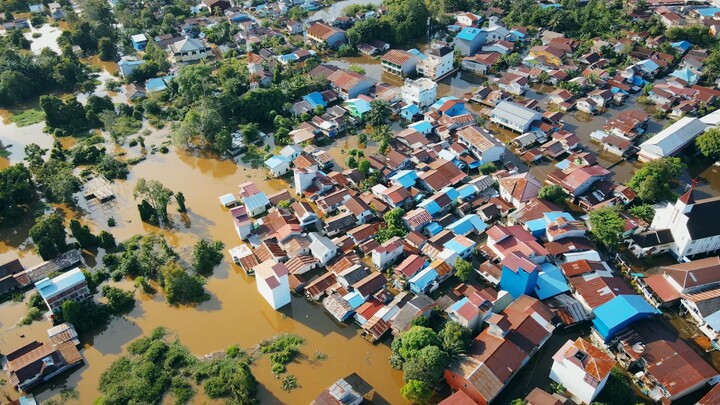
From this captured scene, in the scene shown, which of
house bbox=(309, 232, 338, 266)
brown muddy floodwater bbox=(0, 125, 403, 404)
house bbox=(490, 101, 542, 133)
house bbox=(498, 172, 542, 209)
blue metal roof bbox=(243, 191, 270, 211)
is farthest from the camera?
house bbox=(490, 101, 542, 133)

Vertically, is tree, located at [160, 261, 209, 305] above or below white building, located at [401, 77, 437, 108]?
below

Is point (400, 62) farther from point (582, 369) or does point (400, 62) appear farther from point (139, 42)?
point (582, 369)

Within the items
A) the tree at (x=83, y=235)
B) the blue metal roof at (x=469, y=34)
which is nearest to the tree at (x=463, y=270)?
the tree at (x=83, y=235)

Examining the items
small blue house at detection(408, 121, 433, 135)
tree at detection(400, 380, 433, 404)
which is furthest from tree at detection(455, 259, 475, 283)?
small blue house at detection(408, 121, 433, 135)

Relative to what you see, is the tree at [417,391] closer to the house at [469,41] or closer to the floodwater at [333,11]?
the house at [469,41]

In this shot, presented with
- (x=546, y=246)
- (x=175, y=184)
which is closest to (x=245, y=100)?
(x=175, y=184)

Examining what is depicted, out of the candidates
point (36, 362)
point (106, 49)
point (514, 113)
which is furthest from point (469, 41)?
point (36, 362)

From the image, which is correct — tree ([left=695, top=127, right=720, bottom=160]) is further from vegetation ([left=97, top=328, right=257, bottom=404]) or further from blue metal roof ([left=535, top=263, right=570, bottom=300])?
vegetation ([left=97, top=328, right=257, bottom=404])

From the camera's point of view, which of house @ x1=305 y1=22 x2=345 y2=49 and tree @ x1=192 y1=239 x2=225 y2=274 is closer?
tree @ x1=192 y1=239 x2=225 y2=274
